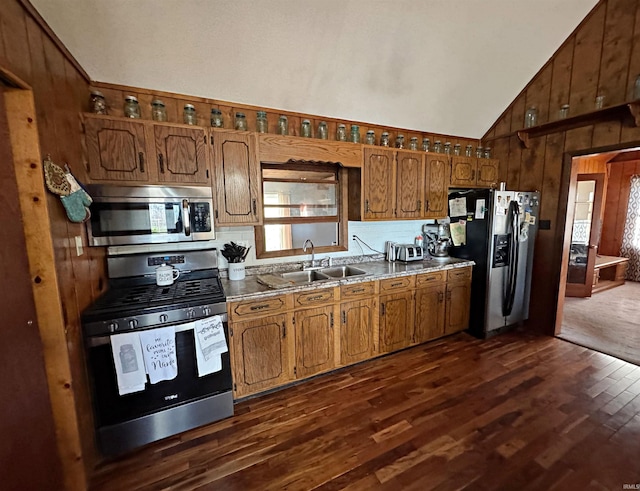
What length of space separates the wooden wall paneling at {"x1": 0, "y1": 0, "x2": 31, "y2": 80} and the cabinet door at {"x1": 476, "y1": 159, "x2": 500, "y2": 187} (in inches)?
160

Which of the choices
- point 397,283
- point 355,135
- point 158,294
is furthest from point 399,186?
point 158,294

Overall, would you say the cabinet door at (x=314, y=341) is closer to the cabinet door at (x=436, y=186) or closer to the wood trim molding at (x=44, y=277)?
the wood trim molding at (x=44, y=277)

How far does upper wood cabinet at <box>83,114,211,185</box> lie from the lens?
1897 millimetres

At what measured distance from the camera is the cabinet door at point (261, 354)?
7.03 ft

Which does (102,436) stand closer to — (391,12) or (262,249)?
(262,249)

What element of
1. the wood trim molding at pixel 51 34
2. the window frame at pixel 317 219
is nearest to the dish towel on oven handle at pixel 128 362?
the window frame at pixel 317 219

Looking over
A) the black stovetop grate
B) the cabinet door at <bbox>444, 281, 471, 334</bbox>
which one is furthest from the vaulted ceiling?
the cabinet door at <bbox>444, 281, 471, 334</bbox>

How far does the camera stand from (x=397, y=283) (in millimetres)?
2789

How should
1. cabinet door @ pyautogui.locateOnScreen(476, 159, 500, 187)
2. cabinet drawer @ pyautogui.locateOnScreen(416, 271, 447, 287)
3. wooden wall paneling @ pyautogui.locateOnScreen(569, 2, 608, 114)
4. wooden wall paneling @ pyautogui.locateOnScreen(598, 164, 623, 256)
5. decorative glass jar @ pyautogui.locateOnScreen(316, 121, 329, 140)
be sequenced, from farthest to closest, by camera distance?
wooden wall paneling @ pyautogui.locateOnScreen(598, 164, 623, 256) → cabinet door @ pyautogui.locateOnScreen(476, 159, 500, 187) → cabinet drawer @ pyautogui.locateOnScreen(416, 271, 447, 287) → wooden wall paneling @ pyautogui.locateOnScreen(569, 2, 608, 114) → decorative glass jar @ pyautogui.locateOnScreen(316, 121, 329, 140)

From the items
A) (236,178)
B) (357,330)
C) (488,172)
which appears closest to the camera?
(236,178)

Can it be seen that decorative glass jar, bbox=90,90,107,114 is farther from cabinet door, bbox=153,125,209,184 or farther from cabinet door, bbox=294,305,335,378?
cabinet door, bbox=294,305,335,378

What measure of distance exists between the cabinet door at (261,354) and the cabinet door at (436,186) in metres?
2.12

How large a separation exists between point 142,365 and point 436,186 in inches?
127

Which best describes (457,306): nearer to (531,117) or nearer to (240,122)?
(531,117)
